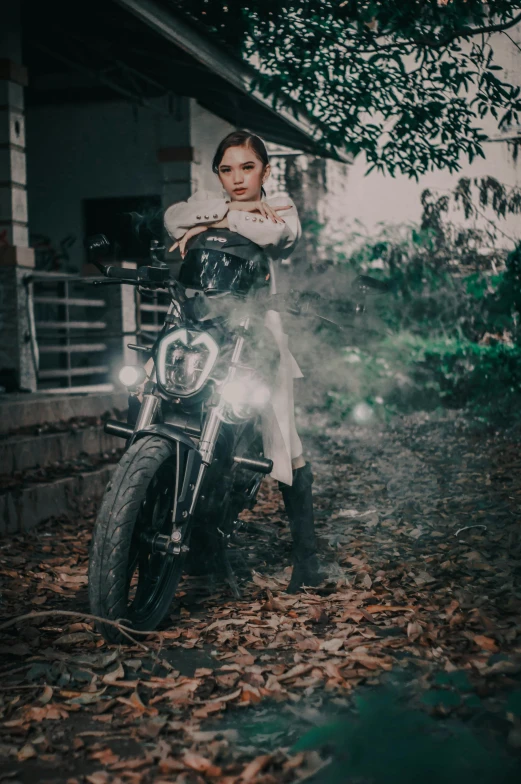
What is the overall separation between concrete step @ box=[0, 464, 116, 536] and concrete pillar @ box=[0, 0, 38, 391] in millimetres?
2633

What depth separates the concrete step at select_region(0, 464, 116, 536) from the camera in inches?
230

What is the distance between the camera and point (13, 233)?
9.61 m

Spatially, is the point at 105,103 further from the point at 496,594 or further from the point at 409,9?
the point at 496,594

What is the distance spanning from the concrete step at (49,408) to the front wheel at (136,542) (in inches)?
154

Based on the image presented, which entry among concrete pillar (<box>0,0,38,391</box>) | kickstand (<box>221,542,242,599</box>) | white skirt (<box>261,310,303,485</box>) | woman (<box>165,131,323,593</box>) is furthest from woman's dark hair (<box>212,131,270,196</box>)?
concrete pillar (<box>0,0,38,391</box>)

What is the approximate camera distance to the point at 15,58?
9500 mm

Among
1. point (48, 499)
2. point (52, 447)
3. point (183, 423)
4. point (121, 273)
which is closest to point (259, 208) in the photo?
point (121, 273)

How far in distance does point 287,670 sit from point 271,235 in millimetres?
2041

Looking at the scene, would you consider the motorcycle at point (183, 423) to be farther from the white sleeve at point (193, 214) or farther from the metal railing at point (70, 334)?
the metal railing at point (70, 334)

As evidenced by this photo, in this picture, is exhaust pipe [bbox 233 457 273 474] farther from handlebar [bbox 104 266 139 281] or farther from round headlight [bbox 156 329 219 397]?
handlebar [bbox 104 266 139 281]

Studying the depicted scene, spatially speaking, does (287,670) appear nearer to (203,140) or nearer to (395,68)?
(395,68)

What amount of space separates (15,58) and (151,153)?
12.9ft

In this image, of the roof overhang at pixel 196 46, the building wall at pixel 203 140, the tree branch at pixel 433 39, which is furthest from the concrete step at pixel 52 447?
the building wall at pixel 203 140

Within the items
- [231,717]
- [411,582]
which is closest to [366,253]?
[411,582]
